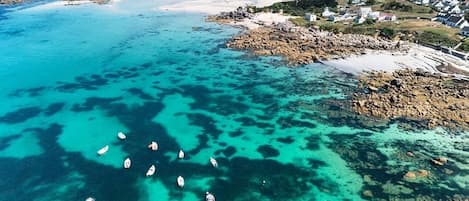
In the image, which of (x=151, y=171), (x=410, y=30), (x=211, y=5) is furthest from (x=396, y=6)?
(x=151, y=171)

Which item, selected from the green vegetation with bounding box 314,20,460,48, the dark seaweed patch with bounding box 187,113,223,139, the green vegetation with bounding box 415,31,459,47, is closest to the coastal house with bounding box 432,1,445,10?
the green vegetation with bounding box 314,20,460,48

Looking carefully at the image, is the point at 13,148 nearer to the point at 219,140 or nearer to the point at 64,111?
the point at 64,111

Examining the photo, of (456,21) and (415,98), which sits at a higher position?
(456,21)

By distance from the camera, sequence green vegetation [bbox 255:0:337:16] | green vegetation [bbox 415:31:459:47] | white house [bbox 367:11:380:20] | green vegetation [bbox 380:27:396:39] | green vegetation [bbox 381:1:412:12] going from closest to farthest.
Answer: green vegetation [bbox 415:31:459:47], green vegetation [bbox 380:27:396:39], white house [bbox 367:11:380:20], green vegetation [bbox 381:1:412:12], green vegetation [bbox 255:0:337:16]

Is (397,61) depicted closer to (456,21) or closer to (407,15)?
(456,21)

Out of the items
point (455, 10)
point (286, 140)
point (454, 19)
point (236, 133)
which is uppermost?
point (455, 10)

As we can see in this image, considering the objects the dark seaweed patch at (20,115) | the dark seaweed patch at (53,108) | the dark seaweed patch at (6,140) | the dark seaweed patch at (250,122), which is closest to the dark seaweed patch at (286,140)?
the dark seaweed patch at (250,122)

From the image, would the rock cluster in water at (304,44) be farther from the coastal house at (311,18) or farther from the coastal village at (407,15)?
the coastal house at (311,18)

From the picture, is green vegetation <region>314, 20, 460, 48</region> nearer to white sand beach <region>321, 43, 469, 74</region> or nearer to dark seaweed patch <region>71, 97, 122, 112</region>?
white sand beach <region>321, 43, 469, 74</region>
